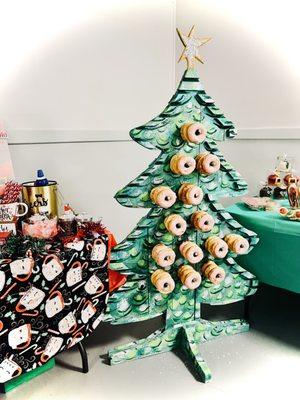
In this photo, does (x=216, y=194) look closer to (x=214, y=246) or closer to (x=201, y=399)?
(x=214, y=246)

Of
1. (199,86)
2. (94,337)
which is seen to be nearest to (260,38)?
(199,86)

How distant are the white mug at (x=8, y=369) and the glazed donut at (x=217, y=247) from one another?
0.96m

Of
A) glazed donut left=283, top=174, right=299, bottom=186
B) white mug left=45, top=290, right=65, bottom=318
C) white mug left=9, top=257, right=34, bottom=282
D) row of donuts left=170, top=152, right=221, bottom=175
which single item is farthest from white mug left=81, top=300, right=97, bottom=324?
glazed donut left=283, top=174, right=299, bottom=186

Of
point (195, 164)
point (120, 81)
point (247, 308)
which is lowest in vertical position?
point (247, 308)

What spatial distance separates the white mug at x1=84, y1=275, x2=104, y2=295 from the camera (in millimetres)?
1571

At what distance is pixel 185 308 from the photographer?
72.4 inches

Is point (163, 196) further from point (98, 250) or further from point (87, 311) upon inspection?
point (87, 311)

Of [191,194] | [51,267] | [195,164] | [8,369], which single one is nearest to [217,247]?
[191,194]

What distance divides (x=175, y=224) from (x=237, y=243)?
1.17ft

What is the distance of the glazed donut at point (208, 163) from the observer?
1646mm

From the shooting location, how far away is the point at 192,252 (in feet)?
5.48

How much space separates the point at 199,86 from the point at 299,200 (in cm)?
80

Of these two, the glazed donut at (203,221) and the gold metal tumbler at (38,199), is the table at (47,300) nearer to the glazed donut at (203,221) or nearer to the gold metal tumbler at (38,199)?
the gold metal tumbler at (38,199)

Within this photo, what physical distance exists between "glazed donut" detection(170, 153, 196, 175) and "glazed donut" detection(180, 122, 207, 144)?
0.08m
